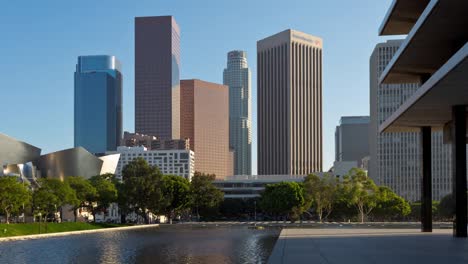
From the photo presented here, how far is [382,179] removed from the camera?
173250mm

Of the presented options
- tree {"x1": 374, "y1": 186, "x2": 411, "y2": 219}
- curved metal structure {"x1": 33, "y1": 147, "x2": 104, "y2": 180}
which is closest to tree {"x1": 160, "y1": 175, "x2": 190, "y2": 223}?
curved metal structure {"x1": 33, "y1": 147, "x2": 104, "y2": 180}

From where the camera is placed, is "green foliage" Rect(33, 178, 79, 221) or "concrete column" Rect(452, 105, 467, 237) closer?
"concrete column" Rect(452, 105, 467, 237)

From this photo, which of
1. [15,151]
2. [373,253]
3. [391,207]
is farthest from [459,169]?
[15,151]

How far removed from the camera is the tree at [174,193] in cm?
9525

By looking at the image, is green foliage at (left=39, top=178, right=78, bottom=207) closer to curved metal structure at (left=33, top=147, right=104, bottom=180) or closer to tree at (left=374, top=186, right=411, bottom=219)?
curved metal structure at (left=33, top=147, right=104, bottom=180)

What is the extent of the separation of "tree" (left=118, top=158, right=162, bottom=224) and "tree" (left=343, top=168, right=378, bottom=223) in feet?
94.0

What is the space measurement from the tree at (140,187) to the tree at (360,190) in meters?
28.6

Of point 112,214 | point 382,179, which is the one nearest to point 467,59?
point 112,214

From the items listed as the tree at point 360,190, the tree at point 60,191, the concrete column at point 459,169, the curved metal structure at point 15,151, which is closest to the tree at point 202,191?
the tree at point 360,190

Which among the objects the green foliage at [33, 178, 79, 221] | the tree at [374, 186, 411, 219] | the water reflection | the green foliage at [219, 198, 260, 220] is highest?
the green foliage at [33, 178, 79, 221]

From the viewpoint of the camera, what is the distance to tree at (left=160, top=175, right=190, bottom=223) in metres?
95.2

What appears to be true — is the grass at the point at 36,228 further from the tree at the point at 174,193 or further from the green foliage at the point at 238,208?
the green foliage at the point at 238,208

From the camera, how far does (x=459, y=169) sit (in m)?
37.8

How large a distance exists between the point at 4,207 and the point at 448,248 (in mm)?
50720
